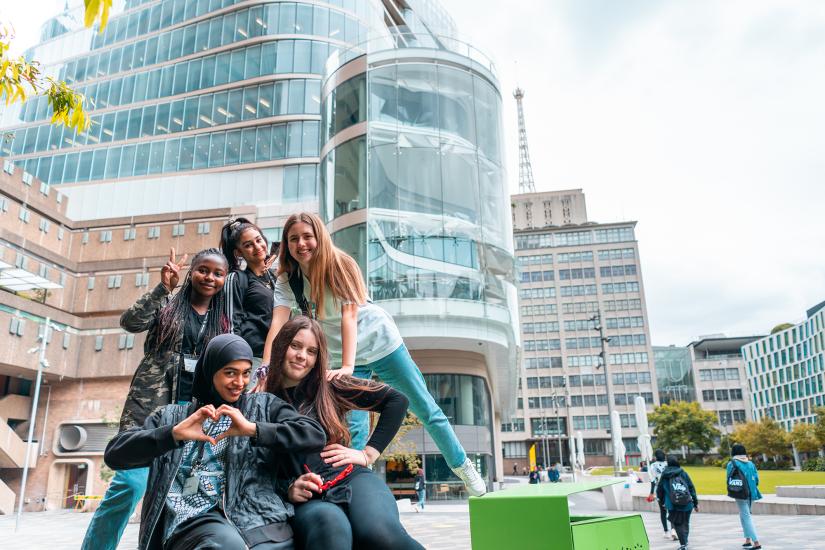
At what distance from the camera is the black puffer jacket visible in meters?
2.24

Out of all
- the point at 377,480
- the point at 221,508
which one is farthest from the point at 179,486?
the point at 377,480

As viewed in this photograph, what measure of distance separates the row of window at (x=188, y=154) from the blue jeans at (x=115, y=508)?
36.5m

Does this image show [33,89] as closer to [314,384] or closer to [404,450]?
[314,384]

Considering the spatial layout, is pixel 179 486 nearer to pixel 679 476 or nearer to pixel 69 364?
pixel 679 476

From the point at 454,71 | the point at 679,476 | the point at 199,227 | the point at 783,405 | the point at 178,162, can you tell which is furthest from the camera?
the point at 783,405

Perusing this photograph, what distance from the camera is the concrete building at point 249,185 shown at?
1009 inches

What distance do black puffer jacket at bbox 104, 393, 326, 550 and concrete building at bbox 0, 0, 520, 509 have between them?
71.0 ft

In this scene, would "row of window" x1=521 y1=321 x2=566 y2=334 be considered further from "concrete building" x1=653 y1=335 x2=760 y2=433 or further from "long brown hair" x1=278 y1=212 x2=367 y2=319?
"long brown hair" x1=278 y1=212 x2=367 y2=319

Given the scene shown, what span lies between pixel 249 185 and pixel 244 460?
124 ft

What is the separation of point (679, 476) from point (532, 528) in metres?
9.04

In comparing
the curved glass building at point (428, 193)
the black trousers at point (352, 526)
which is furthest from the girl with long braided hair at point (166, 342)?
the curved glass building at point (428, 193)

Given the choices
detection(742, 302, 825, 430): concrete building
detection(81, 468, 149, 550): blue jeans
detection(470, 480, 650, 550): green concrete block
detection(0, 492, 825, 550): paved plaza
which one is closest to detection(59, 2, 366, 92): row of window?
detection(0, 492, 825, 550): paved plaza

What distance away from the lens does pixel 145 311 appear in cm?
334

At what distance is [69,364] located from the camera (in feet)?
108
